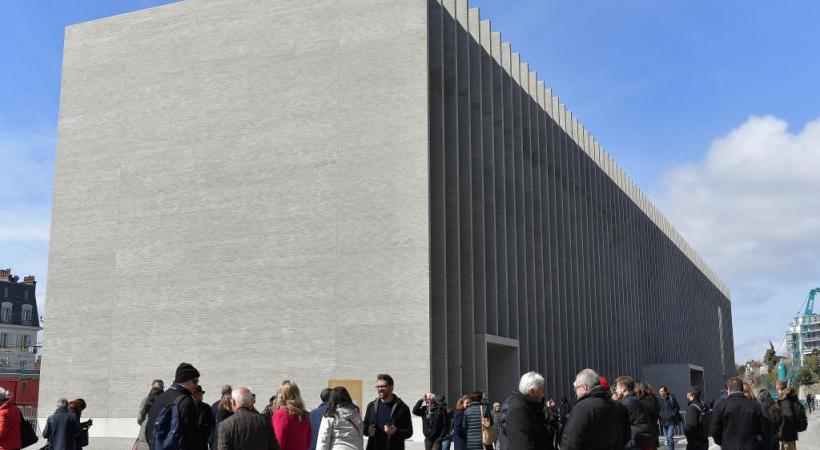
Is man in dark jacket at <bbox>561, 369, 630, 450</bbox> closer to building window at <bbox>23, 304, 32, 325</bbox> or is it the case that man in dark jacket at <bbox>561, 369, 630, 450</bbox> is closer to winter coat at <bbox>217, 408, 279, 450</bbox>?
winter coat at <bbox>217, 408, 279, 450</bbox>

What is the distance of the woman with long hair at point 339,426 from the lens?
8422 mm

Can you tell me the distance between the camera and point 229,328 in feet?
90.0

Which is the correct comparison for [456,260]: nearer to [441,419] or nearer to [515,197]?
[515,197]

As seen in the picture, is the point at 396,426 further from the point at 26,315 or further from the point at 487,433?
the point at 26,315

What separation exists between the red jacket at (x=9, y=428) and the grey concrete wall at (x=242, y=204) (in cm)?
1553

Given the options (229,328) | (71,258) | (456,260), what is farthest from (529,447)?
(71,258)

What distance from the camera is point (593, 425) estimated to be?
6660 mm

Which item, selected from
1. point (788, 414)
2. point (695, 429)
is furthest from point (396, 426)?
point (788, 414)

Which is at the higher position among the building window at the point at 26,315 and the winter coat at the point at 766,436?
the building window at the point at 26,315

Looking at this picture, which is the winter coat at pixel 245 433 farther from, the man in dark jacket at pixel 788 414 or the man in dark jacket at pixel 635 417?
the man in dark jacket at pixel 788 414

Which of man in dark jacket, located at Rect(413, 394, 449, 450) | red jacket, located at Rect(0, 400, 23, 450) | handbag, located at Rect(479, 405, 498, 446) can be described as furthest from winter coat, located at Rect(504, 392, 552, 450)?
man in dark jacket, located at Rect(413, 394, 449, 450)

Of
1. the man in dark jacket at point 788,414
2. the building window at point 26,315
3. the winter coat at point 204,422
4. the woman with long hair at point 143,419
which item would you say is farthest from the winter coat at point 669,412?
the building window at point 26,315

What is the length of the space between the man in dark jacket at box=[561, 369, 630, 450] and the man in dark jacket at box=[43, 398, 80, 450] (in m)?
7.85

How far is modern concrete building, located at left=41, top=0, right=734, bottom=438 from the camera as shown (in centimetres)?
2600
